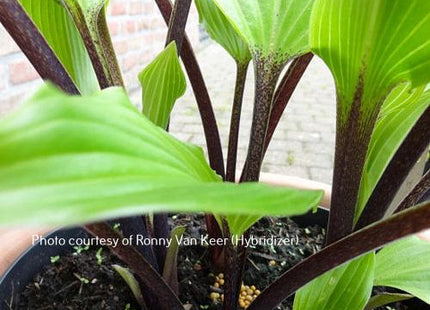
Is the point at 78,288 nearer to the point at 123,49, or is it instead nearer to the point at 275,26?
the point at 275,26

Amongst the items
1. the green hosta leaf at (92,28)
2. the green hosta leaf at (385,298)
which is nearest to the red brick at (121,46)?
the green hosta leaf at (92,28)

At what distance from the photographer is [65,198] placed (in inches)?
4.3

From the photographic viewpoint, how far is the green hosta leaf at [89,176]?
106 mm

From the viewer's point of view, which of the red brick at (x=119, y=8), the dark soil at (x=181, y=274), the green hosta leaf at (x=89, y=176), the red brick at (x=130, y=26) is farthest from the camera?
the red brick at (x=130, y=26)

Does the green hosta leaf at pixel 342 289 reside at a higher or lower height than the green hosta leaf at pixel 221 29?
lower

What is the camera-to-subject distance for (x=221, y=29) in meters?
0.46

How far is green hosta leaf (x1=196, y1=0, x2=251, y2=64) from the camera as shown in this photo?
448mm

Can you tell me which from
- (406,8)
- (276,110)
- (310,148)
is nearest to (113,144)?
(406,8)

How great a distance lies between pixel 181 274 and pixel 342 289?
0.68 ft

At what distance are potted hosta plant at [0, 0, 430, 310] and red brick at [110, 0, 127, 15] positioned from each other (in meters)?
1.13

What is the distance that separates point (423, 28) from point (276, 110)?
0.22 meters

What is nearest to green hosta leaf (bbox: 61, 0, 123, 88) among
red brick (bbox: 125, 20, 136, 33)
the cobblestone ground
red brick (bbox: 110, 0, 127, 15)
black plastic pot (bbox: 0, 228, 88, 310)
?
black plastic pot (bbox: 0, 228, 88, 310)

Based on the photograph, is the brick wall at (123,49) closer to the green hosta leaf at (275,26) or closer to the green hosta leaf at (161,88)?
the green hosta leaf at (161,88)

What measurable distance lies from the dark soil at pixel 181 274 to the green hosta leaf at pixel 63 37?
204mm
